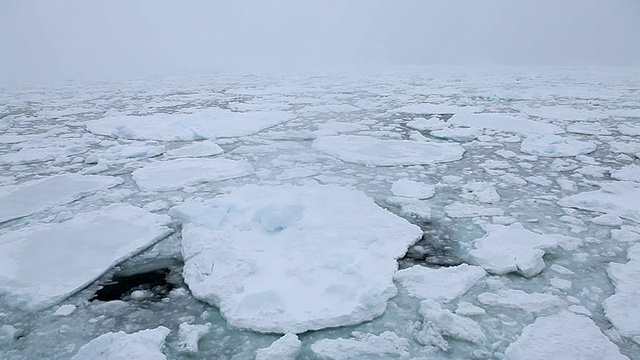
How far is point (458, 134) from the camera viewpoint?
4.32m

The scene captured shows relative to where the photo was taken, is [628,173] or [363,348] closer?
[363,348]

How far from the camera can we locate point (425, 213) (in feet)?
7.73

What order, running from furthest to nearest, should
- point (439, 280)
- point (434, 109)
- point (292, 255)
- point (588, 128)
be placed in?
point (434, 109)
point (588, 128)
point (292, 255)
point (439, 280)

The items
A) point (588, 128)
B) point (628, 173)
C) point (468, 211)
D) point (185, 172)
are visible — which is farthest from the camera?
point (588, 128)

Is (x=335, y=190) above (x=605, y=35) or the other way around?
the other way around

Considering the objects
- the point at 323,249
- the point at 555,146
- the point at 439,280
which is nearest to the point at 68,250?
the point at 323,249

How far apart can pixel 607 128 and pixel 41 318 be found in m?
5.77

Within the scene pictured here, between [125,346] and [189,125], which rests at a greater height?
[189,125]

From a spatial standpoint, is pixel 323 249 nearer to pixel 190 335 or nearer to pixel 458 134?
pixel 190 335

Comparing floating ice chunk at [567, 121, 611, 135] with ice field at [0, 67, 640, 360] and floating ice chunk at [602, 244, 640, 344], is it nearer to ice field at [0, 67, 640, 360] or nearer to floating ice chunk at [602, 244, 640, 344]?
ice field at [0, 67, 640, 360]

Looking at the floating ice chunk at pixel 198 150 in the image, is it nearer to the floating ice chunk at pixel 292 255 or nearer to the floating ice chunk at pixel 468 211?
the floating ice chunk at pixel 292 255

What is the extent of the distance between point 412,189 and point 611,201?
3.95ft

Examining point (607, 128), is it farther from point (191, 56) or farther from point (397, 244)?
point (191, 56)

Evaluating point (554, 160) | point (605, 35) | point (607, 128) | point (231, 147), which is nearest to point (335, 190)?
point (231, 147)
